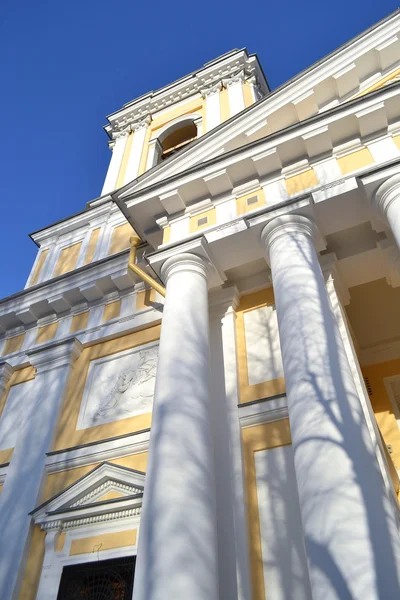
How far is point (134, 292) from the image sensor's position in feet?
30.0

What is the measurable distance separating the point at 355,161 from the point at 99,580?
21.0 feet

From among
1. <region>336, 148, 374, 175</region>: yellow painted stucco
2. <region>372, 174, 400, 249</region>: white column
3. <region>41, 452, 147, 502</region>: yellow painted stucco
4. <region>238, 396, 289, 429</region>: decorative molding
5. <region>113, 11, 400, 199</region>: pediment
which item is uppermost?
<region>113, 11, 400, 199</region>: pediment

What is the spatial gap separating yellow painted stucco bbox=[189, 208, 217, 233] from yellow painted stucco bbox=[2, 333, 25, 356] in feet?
15.3

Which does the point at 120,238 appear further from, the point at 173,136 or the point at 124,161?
the point at 173,136

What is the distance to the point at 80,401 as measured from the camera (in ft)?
25.8

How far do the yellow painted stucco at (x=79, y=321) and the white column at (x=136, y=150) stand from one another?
5.40 metres

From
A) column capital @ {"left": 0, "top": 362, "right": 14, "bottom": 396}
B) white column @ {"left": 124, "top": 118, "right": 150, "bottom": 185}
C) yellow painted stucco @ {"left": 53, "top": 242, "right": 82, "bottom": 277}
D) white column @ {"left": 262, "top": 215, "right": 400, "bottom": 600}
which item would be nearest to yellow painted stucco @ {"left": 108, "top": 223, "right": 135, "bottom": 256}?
yellow painted stucco @ {"left": 53, "top": 242, "right": 82, "bottom": 277}

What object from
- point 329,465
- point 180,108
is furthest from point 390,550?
point 180,108

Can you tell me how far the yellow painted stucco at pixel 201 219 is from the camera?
7471mm

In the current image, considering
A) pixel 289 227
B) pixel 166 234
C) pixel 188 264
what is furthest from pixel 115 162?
pixel 289 227

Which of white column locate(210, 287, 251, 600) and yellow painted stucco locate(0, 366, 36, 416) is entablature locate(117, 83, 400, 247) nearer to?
white column locate(210, 287, 251, 600)

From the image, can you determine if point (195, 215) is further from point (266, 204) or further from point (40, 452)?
point (40, 452)

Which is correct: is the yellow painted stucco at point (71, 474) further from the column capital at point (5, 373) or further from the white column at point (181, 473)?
the column capital at point (5, 373)

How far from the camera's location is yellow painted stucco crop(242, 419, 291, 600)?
4.83 meters
